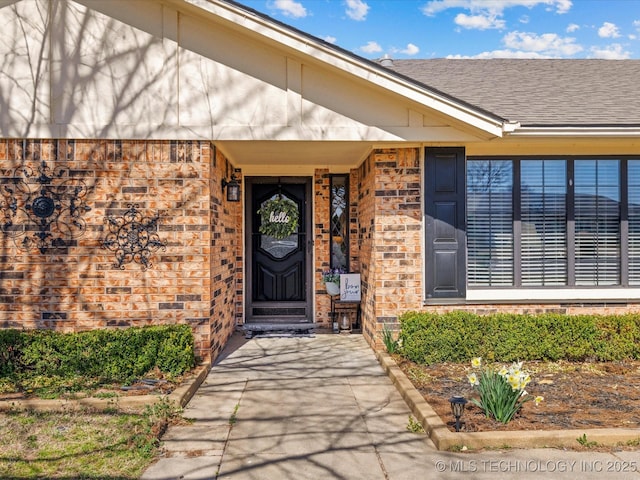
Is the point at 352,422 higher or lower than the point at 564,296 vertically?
lower

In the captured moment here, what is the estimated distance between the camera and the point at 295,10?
1584 centimetres

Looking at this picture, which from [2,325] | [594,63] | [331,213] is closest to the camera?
[2,325]

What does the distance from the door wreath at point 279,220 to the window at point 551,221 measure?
124 inches

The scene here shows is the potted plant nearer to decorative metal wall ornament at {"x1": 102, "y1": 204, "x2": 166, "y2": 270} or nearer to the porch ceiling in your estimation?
the porch ceiling

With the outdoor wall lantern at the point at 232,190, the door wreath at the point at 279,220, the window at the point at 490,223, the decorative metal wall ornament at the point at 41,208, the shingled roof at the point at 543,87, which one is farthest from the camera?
the door wreath at the point at 279,220

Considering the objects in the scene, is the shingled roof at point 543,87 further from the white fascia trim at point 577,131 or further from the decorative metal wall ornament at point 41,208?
the decorative metal wall ornament at point 41,208

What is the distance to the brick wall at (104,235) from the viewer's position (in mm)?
5293

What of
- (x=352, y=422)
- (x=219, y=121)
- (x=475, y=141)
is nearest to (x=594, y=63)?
(x=475, y=141)

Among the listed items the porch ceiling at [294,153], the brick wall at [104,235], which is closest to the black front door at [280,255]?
the porch ceiling at [294,153]

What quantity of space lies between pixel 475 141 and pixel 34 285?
5.75m

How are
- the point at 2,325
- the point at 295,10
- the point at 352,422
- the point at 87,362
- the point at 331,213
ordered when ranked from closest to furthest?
the point at 352,422 → the point at 87,362 → the point at 2,325 → the point at 331,213 → the point at 295,10

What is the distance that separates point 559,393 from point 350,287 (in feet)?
11.1

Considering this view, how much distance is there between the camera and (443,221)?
19.4 feet

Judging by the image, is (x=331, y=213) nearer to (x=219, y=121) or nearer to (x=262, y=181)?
Answer: (x=262, y=181)
